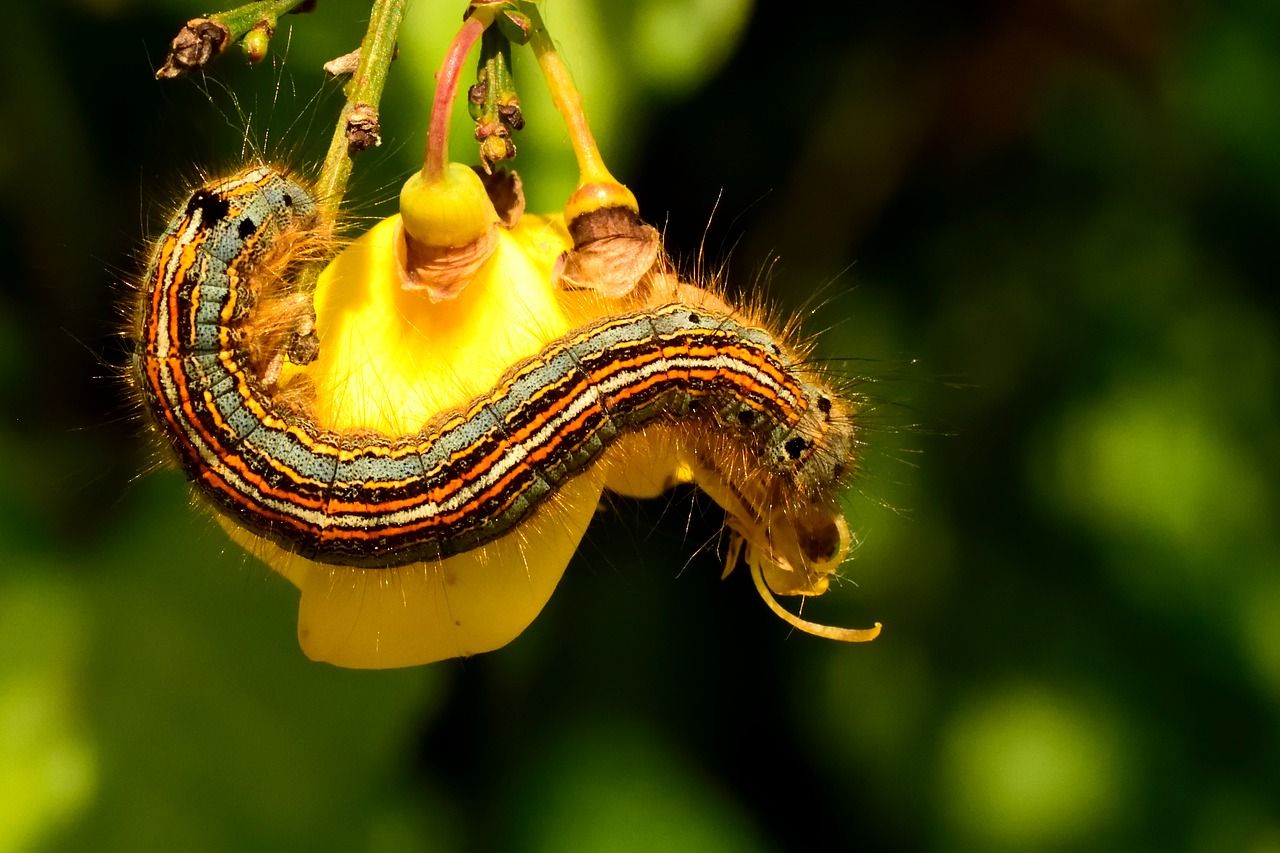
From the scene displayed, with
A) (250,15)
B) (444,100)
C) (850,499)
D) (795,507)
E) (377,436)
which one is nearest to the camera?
(444,100)

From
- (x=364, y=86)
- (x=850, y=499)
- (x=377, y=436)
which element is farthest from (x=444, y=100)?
(x=850, y=499)

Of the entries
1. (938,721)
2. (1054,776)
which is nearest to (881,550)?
(938,721)

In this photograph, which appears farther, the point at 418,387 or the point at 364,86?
the point at 418,387

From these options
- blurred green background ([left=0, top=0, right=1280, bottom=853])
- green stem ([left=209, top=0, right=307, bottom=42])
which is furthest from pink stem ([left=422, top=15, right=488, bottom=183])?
blurred green background ([left=0, top=0, right=1280, bottom=853])

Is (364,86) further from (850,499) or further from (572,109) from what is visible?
(850,499)

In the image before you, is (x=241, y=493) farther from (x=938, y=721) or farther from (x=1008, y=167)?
(x=1008, y=167)

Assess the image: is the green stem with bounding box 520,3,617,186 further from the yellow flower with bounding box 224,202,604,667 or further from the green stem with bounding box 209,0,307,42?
the green stem with bounding box 209,0,307,42
